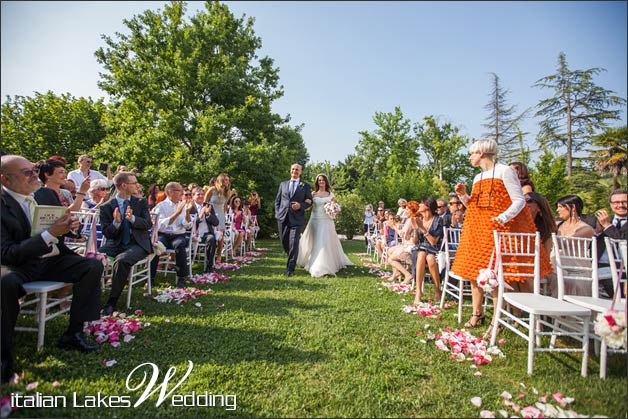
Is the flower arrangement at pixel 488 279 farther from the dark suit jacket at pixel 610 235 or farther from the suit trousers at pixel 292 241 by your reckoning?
the suit trousers at pixel 292 241

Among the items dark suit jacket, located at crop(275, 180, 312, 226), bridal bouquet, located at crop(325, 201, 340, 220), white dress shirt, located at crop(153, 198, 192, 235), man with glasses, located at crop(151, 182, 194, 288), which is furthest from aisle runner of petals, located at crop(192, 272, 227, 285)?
bridal bouquet, located at crop(325, 201, 340, 220)

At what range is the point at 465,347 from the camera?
3.24 m

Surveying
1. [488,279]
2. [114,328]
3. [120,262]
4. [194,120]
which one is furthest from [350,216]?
[114,328]

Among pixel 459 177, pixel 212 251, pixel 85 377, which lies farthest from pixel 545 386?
pixel 459 177

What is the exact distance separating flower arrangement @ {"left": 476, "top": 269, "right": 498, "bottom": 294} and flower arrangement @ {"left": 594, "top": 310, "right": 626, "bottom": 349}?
44.4 inches

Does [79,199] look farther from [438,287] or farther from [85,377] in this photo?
[438,287]

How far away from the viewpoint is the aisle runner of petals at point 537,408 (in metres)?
2.11

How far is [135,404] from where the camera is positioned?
7.14 feet

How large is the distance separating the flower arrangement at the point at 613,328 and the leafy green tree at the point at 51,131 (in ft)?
77.2

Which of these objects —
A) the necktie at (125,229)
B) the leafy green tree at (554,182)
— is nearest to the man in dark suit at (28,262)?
the necktie at (125,229)

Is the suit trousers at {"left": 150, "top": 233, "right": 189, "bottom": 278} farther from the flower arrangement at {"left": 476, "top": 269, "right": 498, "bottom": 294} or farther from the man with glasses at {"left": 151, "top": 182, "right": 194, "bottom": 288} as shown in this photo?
the flower arrangement at {"left": 476, "top": 269, "right": 498, "bottom": 294}

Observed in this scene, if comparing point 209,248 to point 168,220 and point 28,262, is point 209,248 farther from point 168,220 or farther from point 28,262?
point 28,262

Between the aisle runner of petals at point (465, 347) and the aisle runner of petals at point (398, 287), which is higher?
the aisle runner of petals at point (398, 287)

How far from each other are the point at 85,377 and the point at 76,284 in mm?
952
